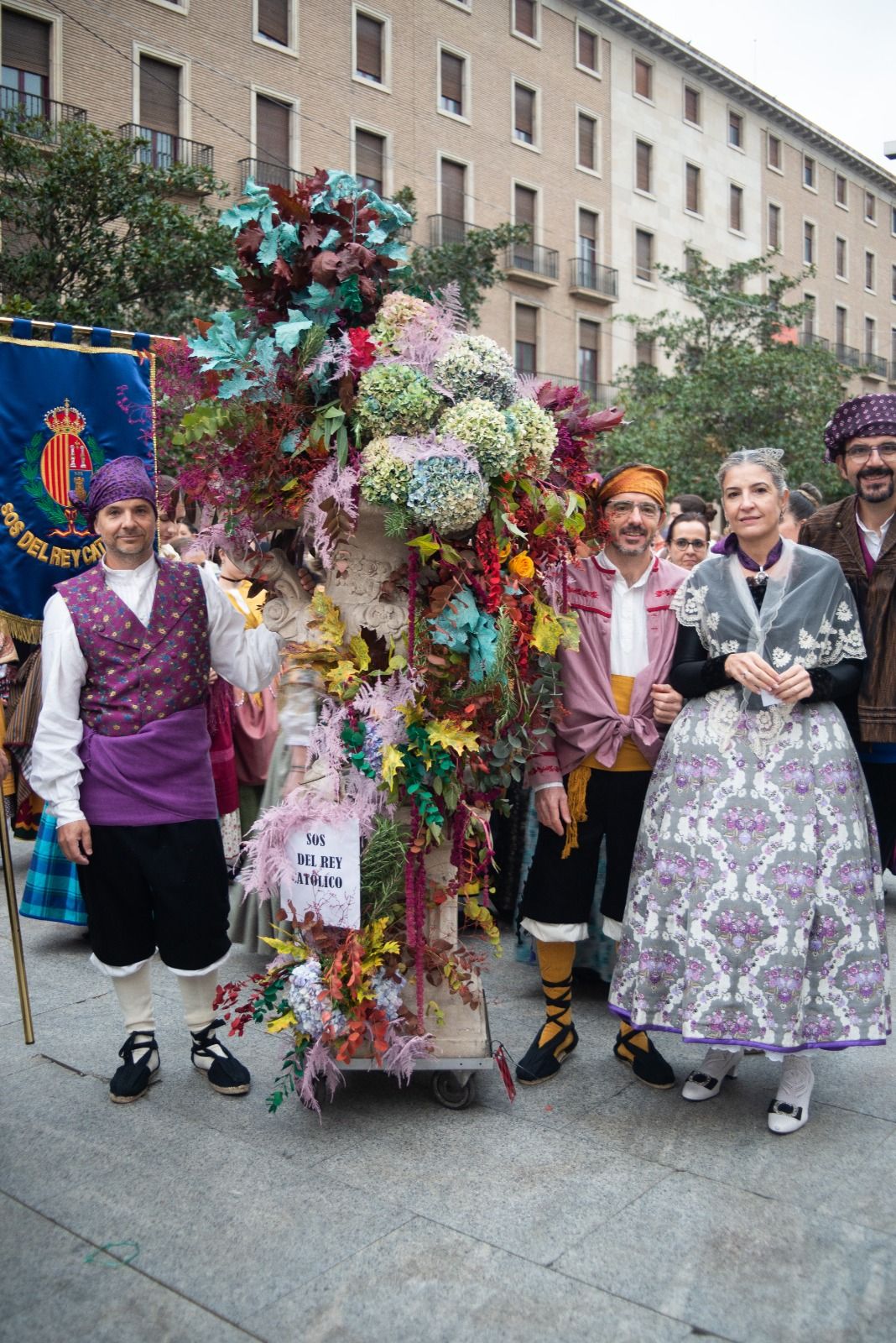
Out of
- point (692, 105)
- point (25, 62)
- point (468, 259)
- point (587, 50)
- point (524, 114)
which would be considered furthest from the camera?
point (692, 105)

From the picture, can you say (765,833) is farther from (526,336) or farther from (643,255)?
(643,255)

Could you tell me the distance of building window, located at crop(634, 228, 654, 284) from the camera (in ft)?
111

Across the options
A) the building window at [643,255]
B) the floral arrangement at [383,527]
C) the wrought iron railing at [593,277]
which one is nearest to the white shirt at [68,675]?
the floral arrangement at [383,527]

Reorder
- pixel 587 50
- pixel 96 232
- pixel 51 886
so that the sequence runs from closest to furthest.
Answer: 1. pixel 51 886
2. pixel 96 232
3. pixel 587 50

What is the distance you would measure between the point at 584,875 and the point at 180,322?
1291 centimetres

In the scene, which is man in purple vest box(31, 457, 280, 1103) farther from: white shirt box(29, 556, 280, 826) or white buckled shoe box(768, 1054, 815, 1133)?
white buckled shoe box(768, 1054, 815, 1133)

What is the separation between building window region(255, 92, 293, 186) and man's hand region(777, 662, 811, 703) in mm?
22456

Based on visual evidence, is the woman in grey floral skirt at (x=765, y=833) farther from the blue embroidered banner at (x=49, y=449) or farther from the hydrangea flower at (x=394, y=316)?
the blue embroidered banner at (x=49, y=449)

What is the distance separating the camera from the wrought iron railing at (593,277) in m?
31.6

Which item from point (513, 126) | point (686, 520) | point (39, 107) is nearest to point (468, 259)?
point (39, 107)

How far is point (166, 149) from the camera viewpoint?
22.0 meters

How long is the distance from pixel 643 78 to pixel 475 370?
35.3m

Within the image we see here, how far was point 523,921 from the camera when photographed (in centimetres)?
421

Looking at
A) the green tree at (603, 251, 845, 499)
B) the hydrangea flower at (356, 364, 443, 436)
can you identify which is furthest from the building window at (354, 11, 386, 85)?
the hydrangea flower at (356, 364, 443, 436)
